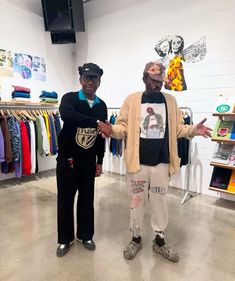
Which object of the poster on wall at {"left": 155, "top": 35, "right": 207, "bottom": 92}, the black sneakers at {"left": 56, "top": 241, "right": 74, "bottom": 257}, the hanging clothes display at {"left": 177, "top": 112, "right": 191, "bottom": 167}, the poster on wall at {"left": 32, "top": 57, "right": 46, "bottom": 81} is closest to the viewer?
the black sneakers at {"left": 56, "top": 241, "right": 74, "bottom": 257}

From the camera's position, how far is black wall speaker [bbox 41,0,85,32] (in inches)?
173

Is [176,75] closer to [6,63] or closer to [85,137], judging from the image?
[85,137]

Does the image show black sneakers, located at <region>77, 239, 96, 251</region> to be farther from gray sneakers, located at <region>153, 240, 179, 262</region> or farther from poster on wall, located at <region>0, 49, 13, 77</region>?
poster on wall, located at <region>0, 49, 13, 77</region>

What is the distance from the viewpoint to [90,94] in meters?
2.01

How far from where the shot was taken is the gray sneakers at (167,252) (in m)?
2.02

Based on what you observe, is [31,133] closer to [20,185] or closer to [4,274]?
[20,185]

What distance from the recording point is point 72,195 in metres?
2.06

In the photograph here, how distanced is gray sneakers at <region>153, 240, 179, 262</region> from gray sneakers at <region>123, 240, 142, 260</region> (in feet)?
0.56

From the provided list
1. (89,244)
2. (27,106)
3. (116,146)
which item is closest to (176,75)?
(116,146)

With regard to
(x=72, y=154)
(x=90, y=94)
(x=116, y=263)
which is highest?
(x=90, y=94)

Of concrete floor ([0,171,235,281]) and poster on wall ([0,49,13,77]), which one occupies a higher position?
poster on wall ([0,49,13,77])

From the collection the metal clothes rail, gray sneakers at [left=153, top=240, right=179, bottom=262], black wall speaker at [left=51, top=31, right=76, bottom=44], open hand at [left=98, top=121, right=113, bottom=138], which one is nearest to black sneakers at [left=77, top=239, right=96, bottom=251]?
gray sneakers at [left=153, top=240, right=179, bottom=262]

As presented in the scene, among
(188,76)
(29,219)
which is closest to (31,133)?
(29,219)

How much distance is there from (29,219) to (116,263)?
1.29 meters
